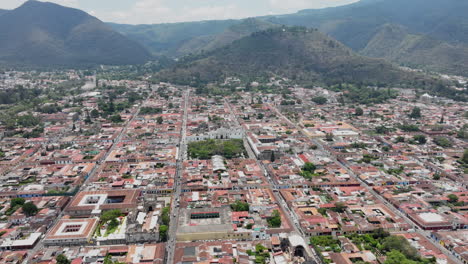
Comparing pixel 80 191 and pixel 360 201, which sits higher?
pixel 80 191

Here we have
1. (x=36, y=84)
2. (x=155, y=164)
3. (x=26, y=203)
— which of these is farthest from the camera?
(x=36, y=84)

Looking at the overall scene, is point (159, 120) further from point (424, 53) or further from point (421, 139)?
point (424, 53)

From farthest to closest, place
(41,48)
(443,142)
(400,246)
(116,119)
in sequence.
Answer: (41,48)
(116,119)
(443,142)
(400,246)

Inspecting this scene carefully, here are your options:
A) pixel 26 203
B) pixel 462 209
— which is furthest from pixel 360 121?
pixel 26 203

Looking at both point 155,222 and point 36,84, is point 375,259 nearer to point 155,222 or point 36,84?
point 155,222

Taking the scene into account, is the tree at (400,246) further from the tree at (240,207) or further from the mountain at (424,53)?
the mountain at (424,53)

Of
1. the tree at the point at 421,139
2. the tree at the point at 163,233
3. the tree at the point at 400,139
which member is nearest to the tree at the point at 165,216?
the tree at the point at 163,233

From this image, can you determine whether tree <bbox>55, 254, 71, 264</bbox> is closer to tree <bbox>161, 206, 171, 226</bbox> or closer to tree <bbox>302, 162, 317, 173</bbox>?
tree <bbox>161, 206, 171, 226</bbox>

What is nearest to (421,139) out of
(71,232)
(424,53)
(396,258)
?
(396,258)
